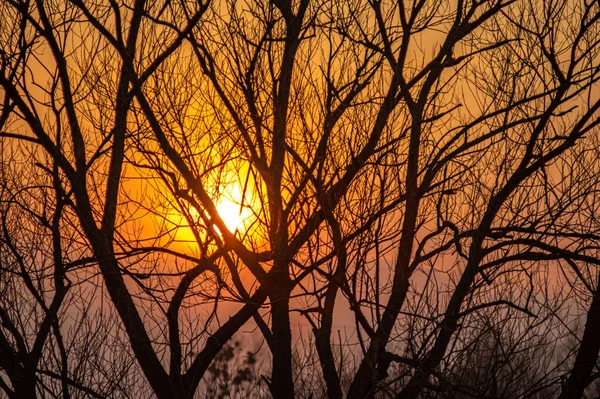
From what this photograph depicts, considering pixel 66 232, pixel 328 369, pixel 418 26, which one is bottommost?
pixel 328 369

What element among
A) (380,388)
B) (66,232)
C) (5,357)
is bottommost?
(380,388)

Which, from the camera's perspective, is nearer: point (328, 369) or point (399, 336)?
point (399, 336)

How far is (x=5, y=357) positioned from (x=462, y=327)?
452cm

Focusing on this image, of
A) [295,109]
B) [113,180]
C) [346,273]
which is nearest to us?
[346,273]

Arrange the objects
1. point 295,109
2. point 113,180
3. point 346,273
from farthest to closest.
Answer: point 113,180
point 295,109
point 346,273

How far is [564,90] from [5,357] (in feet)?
20.3

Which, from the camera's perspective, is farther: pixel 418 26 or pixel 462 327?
pixel 418 26

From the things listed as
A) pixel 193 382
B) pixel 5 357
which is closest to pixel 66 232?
pixel 5 357

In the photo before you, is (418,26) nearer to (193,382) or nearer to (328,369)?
(328,369)

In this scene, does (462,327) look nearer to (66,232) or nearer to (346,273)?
(346,273)

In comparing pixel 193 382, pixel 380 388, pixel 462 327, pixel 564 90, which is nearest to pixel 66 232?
pixel 193 382

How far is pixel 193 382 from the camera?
26.3 feet

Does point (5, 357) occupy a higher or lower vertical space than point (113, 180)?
lower

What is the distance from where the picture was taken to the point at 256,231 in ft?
24.1
